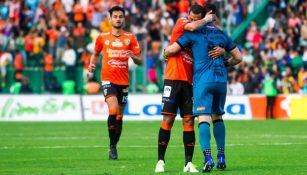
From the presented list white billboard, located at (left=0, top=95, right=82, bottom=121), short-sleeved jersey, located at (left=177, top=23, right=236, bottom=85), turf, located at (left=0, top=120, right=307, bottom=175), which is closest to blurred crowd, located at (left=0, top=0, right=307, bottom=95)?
white billboard, located at (left=0, top=95, right=82, bottom=121)

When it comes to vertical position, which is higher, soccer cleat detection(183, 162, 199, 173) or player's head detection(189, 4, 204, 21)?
player's head detection(189, 4, 204, 21)

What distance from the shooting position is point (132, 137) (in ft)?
84.8

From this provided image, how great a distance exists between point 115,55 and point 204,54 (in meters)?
4.51

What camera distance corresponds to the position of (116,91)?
19438 mm

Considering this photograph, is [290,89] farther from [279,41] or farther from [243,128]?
[243,128]

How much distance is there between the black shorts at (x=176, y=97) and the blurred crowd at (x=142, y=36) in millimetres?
22962

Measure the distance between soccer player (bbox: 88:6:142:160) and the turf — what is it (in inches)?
35.5

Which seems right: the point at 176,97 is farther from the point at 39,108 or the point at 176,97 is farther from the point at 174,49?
the point at 39,108

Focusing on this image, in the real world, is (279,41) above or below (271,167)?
above

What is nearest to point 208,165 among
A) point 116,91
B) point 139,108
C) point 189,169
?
point 189,169

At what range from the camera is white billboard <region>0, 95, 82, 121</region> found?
1452 inches

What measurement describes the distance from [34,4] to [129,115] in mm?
9162

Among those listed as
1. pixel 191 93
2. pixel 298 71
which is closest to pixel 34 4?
pixel 298 71

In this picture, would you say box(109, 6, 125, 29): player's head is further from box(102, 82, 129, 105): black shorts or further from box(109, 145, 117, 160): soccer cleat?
box(109, 145, 117, 160): soccer cleat
